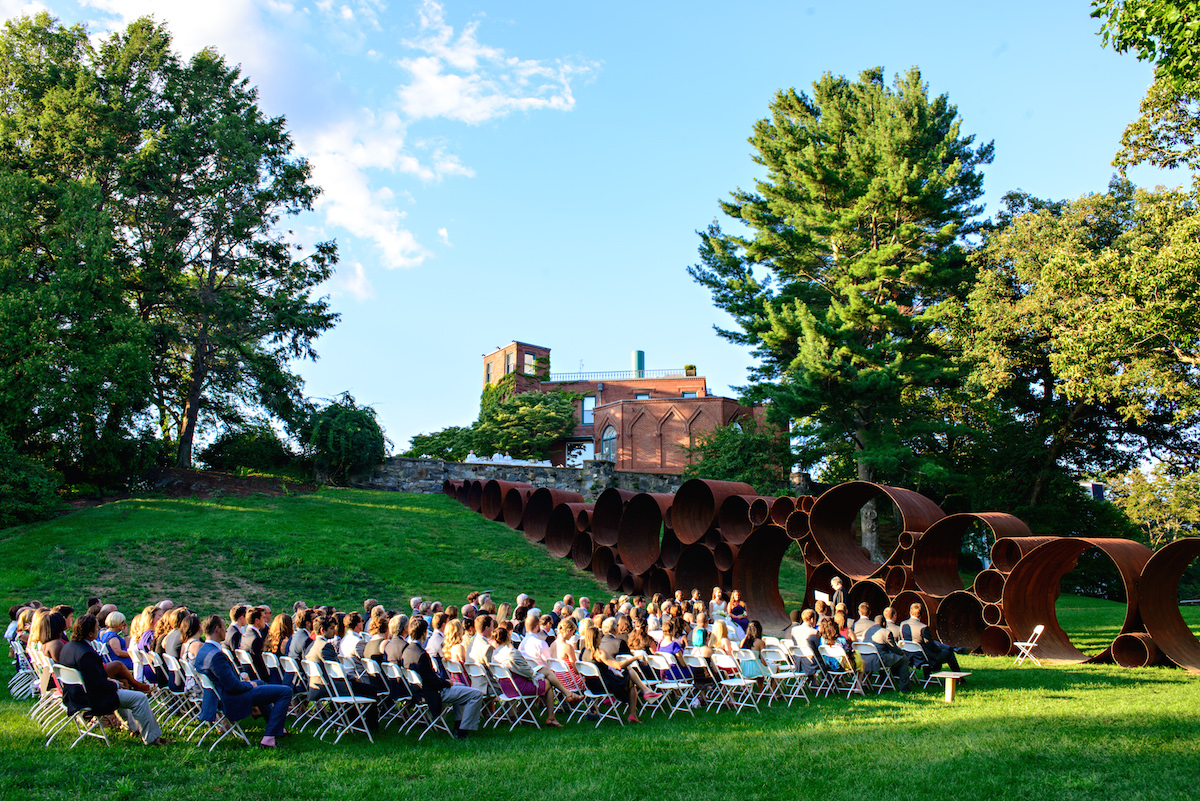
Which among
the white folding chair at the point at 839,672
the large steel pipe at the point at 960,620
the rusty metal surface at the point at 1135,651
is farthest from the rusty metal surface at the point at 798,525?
→ the rusty metal surface at the point at 1135,651

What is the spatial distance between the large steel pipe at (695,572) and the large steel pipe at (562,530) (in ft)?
14.1

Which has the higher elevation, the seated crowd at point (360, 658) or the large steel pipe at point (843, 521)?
the large steel pipe at point (843, 521)

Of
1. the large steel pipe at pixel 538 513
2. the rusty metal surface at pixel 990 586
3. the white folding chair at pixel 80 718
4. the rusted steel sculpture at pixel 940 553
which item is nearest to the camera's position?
the white folding chair at pixel 80 718

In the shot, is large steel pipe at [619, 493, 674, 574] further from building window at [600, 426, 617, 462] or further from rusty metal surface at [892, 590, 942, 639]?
building window at [600, 426, 617, 462]

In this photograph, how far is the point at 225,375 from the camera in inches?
1078

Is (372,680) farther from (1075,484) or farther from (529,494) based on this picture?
(1075,484)

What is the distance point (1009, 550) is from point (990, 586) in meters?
0.67

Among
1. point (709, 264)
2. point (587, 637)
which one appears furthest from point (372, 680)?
point (709, 264)

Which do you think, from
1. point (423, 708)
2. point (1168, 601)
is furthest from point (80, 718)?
point (1168, 601)

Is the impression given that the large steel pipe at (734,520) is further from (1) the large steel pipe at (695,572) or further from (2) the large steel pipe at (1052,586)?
(2) the large steel pipe at (1052,586)

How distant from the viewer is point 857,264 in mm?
23703

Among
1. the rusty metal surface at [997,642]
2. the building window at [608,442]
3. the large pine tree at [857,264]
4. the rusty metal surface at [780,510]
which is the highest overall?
the large pine tree at [857,264]

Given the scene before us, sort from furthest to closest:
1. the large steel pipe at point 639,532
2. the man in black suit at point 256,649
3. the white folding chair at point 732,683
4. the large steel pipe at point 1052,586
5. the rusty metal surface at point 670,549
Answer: the large steel pipe at point 639,532 < the rusty metal surface at point 670,549 < the large steel pipe at point 1052,586 < the white folding chair at point 732,683 < the man in black suit at point 256,649

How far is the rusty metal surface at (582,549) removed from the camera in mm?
19859
